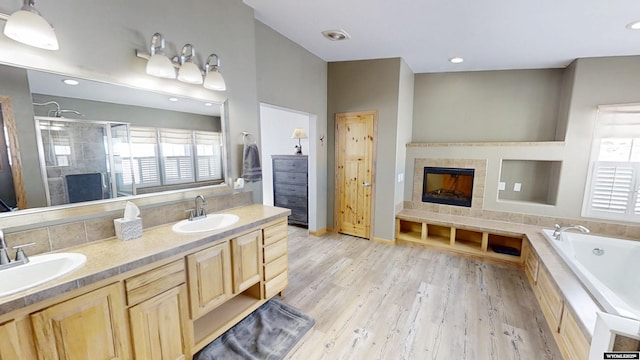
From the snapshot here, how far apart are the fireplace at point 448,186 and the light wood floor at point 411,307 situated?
91 centimetres

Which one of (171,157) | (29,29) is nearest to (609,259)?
(171,157)

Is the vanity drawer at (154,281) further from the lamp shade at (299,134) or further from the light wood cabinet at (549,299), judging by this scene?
the lamp shade at (299,134)

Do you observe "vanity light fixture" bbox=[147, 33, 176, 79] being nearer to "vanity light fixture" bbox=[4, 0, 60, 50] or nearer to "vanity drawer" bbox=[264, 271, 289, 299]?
"vanity light fixture" bbox=[4, 0, 60, 50]

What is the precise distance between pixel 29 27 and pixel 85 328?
143 centimetres

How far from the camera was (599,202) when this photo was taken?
314cm

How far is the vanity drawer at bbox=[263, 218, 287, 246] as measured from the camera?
2184 mm

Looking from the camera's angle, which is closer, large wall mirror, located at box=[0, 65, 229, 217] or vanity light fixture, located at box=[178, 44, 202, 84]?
large wall mirror, located at box=[0, 65, 229, 217]

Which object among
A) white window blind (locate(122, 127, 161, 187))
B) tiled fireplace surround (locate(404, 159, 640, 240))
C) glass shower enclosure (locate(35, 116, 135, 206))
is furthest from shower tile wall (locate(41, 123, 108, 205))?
tiled fireplace surround (locate(404, 159, 640, 240))

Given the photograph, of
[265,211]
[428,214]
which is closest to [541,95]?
[428,214]

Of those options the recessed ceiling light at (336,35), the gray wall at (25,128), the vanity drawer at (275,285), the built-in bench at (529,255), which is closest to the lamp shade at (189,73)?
the gray wall at (25,128)

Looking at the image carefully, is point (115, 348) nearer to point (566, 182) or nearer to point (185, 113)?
point (185, 113)

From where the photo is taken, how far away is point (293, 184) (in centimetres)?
450

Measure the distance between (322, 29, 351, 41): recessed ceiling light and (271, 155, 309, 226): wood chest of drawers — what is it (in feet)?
6.10

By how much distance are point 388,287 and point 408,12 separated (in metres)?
2.71
